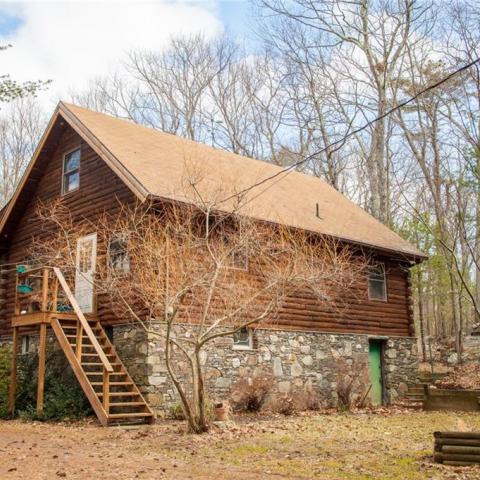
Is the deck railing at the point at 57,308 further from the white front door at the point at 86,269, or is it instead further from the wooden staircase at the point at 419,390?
the wooden staircase at the point at 419,390

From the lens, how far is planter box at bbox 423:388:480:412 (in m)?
16.5

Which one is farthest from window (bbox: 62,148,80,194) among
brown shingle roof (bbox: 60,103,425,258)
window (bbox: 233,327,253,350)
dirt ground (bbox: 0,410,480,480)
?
dirt ground (bbox: 0,410,480,480)

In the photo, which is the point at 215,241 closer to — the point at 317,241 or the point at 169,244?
the point at 169,244

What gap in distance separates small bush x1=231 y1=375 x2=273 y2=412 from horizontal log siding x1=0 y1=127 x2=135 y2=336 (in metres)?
3.99

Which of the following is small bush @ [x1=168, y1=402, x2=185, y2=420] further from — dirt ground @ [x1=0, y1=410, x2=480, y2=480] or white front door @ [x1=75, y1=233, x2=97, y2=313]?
white front door @ [x1=75, y1=233, x2=97, y2=313]

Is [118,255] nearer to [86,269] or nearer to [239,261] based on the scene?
[86,269]

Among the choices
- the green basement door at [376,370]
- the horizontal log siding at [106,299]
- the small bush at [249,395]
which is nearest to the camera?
the small bush at [249,395]

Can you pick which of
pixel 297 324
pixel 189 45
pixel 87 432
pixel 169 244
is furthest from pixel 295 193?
pixel 189 45

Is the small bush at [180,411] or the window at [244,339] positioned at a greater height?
the window at [244,339]

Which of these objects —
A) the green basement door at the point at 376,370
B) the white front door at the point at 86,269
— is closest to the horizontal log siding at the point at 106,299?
the white front door at the point at 86,269

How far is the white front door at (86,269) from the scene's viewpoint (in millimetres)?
16234

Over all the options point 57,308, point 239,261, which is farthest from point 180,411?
point 57,308

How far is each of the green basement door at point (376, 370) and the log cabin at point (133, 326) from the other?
0.03 meters

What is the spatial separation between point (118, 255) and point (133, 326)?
199 cm
